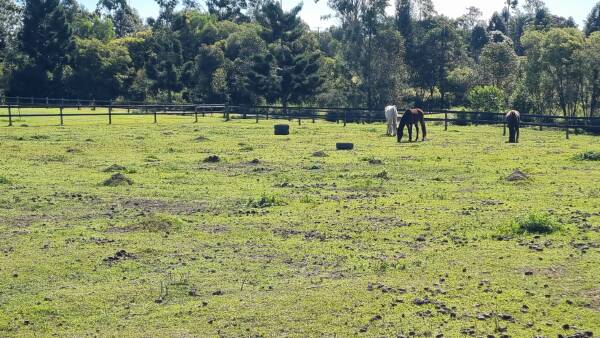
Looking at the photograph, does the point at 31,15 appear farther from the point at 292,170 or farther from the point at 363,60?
the point at 292,170

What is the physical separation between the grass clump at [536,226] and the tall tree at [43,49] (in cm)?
6865

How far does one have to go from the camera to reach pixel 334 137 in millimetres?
35375

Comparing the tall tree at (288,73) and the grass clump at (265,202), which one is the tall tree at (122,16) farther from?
the grass clump at (265,202)

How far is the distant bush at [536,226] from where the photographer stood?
11984 millimetres

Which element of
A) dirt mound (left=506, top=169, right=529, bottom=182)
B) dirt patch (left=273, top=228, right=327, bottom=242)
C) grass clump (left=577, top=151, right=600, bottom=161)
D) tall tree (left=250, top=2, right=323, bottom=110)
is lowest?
dirt patch (left=273, top=228, right=327, bottom=242)

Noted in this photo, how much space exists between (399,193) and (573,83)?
41402 mm

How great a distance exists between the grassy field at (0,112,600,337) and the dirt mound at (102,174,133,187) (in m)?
0.30

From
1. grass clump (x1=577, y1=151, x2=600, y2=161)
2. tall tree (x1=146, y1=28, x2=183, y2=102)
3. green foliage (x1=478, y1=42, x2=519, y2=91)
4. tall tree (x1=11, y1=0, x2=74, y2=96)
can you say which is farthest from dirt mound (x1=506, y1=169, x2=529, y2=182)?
tall tree (x1=11, y1=0, x2=74, y2=96)

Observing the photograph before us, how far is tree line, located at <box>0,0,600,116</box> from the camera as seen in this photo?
185 feet

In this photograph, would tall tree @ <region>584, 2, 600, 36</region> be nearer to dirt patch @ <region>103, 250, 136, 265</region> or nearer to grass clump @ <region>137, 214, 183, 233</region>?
grass clump @ <region>137, 214, 183, 233</region>

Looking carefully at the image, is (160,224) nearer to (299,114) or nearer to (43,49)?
(299,114)

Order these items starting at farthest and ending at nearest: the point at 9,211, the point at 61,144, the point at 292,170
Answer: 1. the point at 61,144
2. the point at 292,170
3. the point at 9,211

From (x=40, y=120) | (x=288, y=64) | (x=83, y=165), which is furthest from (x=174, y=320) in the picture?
(x=288, y=64)

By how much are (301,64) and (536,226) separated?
52.7m
